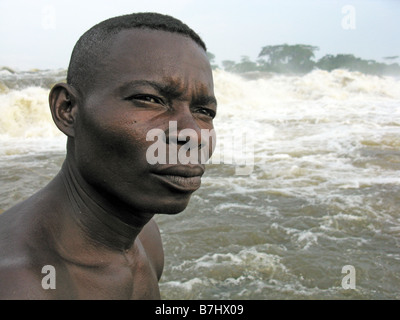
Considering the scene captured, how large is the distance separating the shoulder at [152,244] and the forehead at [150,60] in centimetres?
95

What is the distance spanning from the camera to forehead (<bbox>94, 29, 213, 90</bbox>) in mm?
1528

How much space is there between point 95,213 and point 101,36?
687 millimetres

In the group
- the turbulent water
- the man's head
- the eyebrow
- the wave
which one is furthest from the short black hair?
the wave

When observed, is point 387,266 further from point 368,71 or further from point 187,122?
point 368,71

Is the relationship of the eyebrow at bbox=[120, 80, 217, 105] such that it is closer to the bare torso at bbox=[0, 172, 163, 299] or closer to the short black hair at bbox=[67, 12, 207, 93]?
the short black hair at bbox=[67, 12, 207, 93]

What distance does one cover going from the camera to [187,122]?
1.52 meters

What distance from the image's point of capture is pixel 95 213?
1.67 meters

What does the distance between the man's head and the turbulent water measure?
2.68 metres

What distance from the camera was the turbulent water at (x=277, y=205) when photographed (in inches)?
168

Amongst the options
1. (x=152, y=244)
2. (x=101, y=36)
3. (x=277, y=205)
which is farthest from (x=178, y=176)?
(x=277, y=205)

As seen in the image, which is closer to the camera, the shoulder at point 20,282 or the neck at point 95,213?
the shoulder at point 20,282

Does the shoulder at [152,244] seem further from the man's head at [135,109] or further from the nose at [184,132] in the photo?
the nose at [184,132]

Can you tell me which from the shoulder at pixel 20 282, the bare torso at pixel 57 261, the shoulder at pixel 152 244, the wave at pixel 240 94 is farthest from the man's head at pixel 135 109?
the wave at pixel 240 94
